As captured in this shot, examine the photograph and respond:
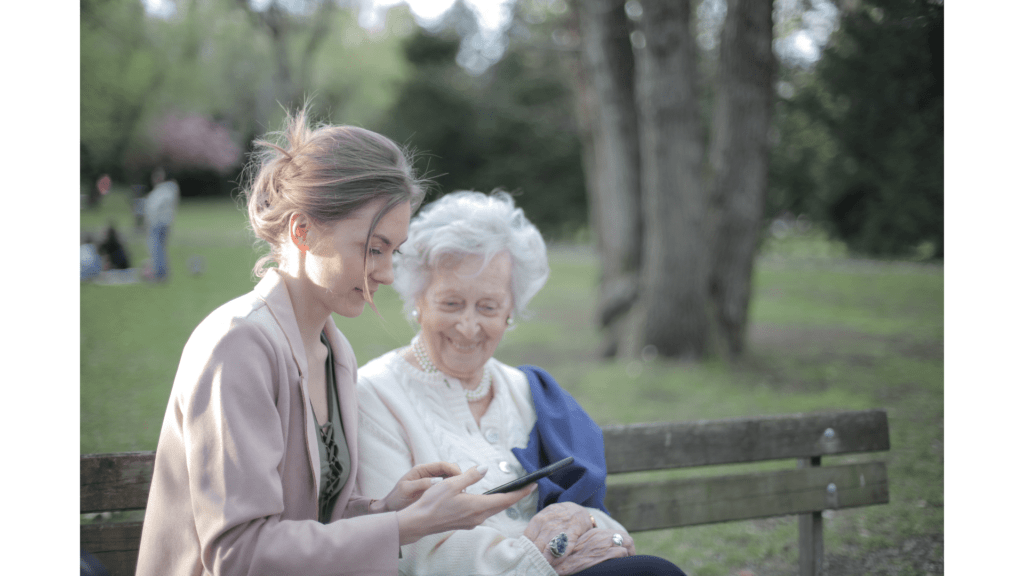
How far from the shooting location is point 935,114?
7.96 meters

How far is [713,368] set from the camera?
6.98m

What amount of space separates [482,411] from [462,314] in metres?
0.35

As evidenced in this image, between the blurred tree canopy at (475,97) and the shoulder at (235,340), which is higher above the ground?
the blurred tree canopy at (475,97)

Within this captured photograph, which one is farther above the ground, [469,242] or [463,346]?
[469,242]

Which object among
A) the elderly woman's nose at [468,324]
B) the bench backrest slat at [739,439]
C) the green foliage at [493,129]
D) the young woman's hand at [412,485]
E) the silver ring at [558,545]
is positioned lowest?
the silver ring at [558,545]

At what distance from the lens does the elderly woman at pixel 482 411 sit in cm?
208

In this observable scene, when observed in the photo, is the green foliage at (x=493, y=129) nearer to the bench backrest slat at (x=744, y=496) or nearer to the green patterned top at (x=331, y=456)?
the bench backrest slat at (x=744, y=496)

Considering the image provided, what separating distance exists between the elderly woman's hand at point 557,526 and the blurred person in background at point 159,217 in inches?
298

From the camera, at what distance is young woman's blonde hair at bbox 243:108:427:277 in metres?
1.71

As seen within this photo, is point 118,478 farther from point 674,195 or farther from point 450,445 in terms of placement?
point 674,195

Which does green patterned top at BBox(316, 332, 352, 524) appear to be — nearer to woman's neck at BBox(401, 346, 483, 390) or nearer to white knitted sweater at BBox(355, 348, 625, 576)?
white knitted sweater at BBox(355, 348, 625, 576)

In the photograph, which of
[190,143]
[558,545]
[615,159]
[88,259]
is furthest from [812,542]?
[190,143]

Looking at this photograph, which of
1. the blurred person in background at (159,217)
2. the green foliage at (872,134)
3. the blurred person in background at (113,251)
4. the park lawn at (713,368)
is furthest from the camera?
the blurred person in background at (159,217)

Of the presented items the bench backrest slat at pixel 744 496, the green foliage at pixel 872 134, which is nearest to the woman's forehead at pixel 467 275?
Result: the bench backrest slat at pixel 744 496
